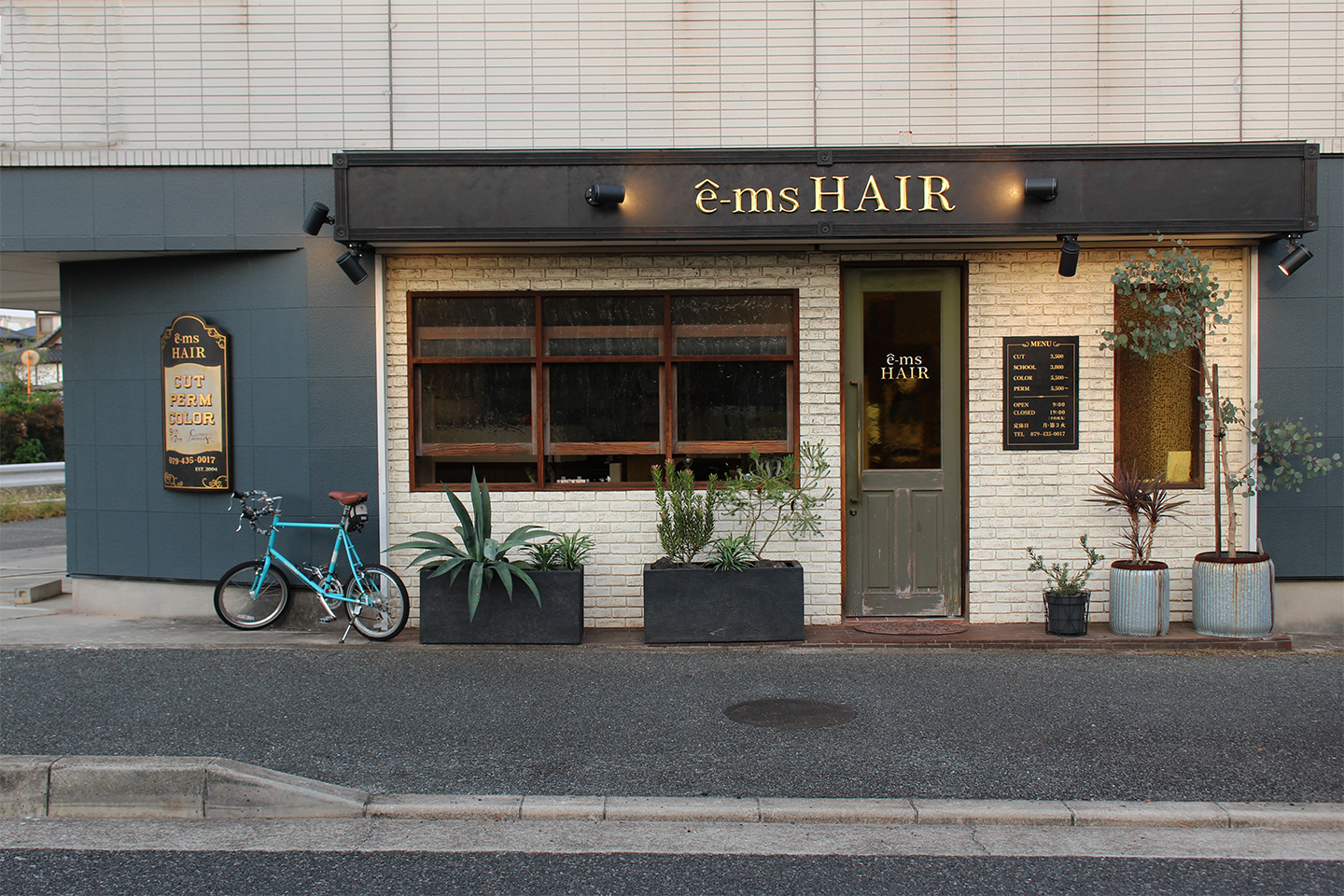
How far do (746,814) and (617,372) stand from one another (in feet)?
15.2

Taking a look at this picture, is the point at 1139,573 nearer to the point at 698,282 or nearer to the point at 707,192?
the point at 698,282

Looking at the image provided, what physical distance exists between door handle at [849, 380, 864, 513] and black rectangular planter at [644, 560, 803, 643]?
A: 1048 mm

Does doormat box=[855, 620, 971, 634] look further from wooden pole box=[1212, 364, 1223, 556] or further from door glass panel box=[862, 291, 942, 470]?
wooden pole box=[1212, 364, 1223, 556]

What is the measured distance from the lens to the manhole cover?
19.8ft

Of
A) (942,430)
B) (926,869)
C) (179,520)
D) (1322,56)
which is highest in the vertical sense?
Result: (1322,56)

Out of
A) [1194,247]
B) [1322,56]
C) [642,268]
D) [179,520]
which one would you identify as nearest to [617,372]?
[642,268]

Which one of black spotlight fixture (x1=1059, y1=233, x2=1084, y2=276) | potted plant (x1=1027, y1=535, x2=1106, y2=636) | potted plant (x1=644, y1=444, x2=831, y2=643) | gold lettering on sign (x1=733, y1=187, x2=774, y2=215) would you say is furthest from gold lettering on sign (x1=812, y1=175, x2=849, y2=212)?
potted plant (x1=1027, y1=535, x2=1106, y2=636)

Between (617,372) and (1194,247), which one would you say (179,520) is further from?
(1194,247)

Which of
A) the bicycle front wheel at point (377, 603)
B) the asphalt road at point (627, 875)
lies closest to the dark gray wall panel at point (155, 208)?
the bicycle front wheel at point (377, 603)

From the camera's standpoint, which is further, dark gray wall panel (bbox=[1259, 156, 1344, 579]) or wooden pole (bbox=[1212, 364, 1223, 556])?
dark gray wall panel (bbox=[1259, 156, 1344, 579])

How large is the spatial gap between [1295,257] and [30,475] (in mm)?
20176

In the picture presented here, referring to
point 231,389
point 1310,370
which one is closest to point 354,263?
point 231,389

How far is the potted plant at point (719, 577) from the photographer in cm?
793

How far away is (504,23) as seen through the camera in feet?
28.0
